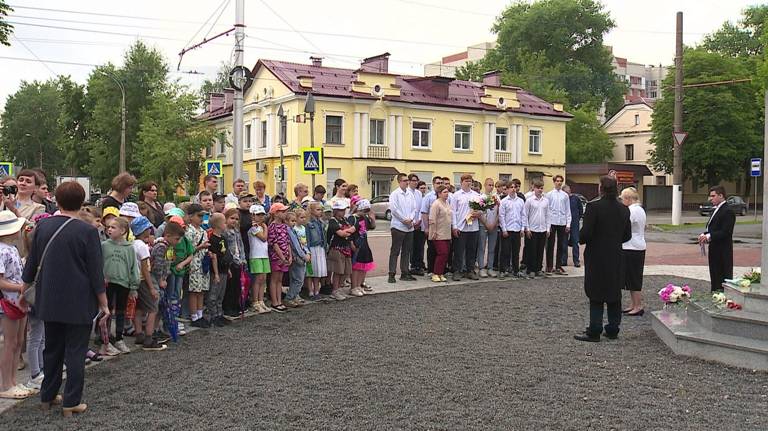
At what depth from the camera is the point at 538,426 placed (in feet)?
17.4

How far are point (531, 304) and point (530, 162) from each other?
38422 millimetres

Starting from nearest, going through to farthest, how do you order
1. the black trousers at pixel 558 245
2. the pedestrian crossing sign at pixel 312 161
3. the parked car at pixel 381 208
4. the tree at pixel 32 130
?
1. the black trousers at pixel 558 245
2. the pedestrian crossing sign at pixel 312 161
3. the parked car at pixel 381 208
4. the tree at pixel 32 130

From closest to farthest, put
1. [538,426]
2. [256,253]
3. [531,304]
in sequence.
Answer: [538,426]
[256,253]
[531,304]

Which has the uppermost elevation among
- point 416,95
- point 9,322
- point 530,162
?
point 416,95

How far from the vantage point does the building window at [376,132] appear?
138 feet

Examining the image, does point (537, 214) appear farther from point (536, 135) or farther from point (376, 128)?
point (536, 135)

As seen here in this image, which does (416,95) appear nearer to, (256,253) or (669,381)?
(256,253)

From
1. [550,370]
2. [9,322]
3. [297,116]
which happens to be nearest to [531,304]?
[550,370]

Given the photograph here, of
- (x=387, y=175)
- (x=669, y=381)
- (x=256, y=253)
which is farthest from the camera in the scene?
(x=387, y=175)

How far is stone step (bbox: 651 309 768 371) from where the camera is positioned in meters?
7.00

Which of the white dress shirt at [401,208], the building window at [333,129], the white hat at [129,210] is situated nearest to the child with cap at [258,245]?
the white hat at [129,210]

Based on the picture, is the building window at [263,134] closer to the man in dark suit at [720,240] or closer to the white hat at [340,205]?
the white hat at [340,205]

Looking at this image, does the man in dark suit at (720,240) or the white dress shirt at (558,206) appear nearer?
the man in dark suit at (720,240)

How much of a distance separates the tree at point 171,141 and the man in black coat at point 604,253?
3492cm
